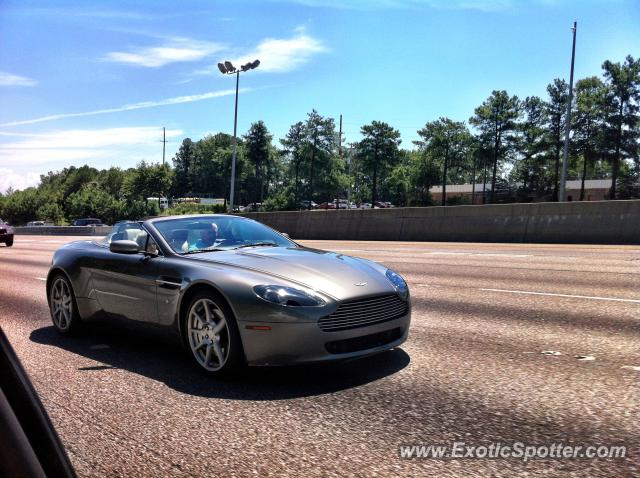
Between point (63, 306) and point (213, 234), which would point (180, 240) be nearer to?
point (213, 234)

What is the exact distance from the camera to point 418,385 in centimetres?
424

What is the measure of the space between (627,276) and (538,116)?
71.2m

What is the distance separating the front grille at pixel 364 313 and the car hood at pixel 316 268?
0.23 feet

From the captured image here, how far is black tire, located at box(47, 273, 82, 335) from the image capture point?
6.24 m

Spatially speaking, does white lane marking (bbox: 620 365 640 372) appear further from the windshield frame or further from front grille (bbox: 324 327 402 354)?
the windshield frame

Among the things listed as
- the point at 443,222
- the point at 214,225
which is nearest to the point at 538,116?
the point at 443,222

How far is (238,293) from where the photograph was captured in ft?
14.1

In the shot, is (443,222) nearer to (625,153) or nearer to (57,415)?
(57,415)

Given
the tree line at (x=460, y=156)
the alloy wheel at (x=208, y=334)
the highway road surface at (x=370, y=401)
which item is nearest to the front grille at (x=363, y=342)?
the highway road surface at (x=370, y=401)

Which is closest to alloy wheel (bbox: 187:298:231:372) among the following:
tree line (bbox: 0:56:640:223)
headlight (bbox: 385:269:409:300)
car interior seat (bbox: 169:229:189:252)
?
car interior seat (bbox: 169:229:189:252)

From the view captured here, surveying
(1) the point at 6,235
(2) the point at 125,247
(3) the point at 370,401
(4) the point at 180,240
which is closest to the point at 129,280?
(2) the point at 125,247

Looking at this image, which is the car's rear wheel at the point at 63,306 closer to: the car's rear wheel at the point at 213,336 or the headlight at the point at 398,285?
the car's rear wheel at the point at 213,336

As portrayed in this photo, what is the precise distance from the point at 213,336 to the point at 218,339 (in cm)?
6

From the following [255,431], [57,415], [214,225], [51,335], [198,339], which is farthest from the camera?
[51,335]
